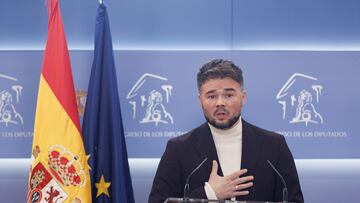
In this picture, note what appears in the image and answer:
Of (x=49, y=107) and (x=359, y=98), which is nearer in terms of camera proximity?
(x=49, y=107)

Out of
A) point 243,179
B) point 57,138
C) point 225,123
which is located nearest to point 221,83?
point 225,123

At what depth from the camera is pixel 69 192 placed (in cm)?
267

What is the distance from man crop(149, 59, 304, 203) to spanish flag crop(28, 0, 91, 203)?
846mm

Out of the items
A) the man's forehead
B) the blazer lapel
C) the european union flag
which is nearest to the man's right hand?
the blazer lapel

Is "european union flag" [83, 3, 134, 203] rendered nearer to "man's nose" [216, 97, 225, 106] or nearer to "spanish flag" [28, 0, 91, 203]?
"spanish flag" [28, 0, 91, 203]

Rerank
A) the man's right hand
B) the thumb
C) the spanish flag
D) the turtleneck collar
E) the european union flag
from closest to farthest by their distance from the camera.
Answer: the man's right hand < the thumb < the turtleneck collar < the spanish flag < the european union flag

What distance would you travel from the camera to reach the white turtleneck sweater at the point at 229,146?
2027 millimetres

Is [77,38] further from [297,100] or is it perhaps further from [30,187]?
[297,100]

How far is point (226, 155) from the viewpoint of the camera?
6.75 ft

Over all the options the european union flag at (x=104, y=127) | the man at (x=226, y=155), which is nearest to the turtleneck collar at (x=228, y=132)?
the man at (x=226, y=155)

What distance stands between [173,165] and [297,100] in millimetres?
1452

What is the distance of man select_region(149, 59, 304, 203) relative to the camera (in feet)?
6.45

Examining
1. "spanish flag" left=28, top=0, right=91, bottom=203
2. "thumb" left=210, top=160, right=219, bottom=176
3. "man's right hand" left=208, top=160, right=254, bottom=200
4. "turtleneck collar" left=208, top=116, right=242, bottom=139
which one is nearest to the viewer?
"man's right hand" left=208, top=160, right=254, bottom=200

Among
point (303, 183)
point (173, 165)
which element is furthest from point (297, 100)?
point (173, 165)
